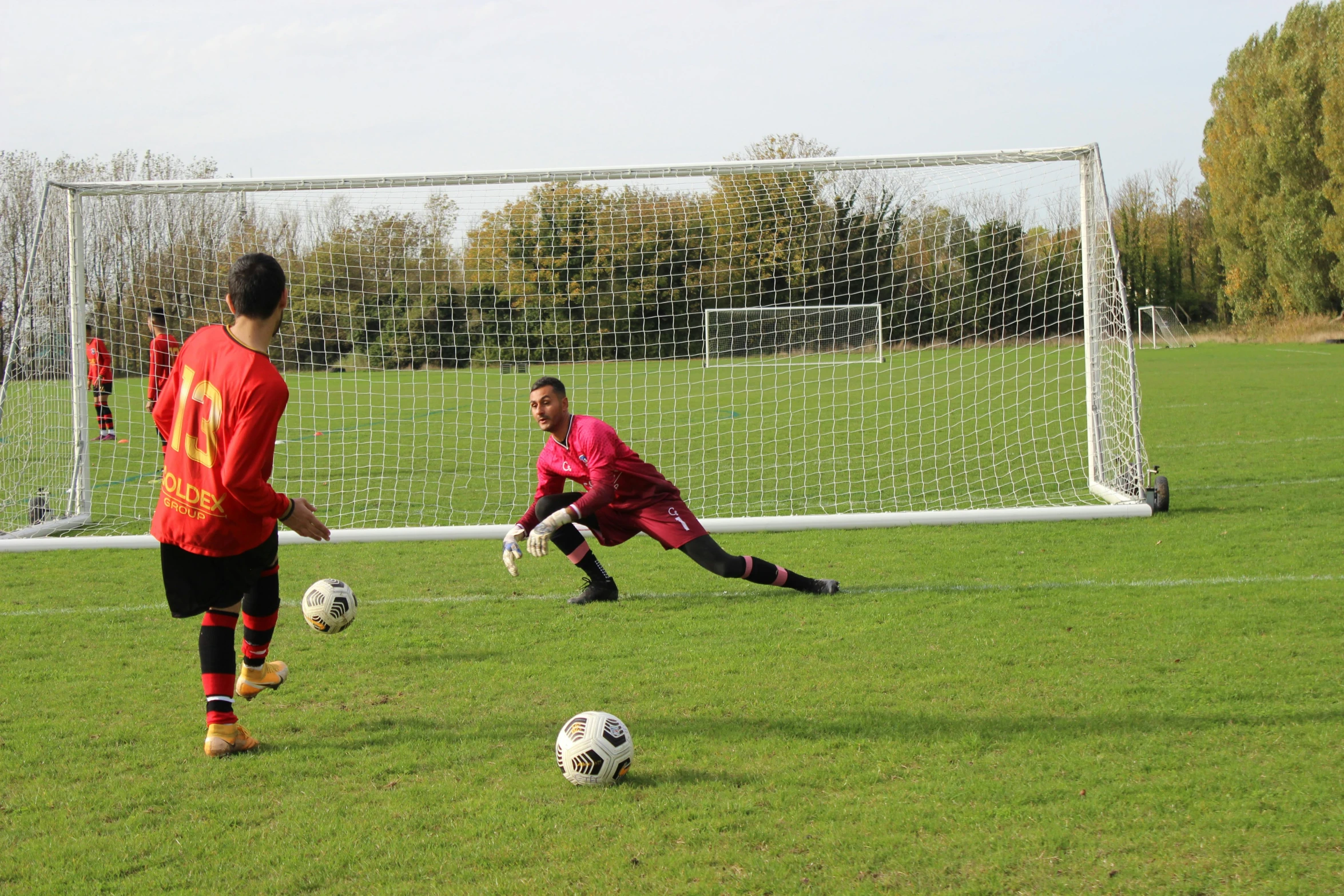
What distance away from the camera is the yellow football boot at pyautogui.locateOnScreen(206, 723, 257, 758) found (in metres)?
3.96

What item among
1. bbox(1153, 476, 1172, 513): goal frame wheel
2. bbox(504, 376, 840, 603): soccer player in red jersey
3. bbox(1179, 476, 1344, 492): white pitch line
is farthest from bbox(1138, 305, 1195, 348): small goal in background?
bbox(504, 376, 840, 603): soccer player in red jersey

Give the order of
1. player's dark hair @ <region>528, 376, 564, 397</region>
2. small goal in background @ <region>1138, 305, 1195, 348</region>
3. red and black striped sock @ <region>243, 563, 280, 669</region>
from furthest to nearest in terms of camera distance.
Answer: small goal in background @ <region>1138, 305, 1195, 348</region> < player's dark hair @ <region>528, 376, 564, 397</region> < red and black striped sock @ <region>243, 563, 280, 669</region>

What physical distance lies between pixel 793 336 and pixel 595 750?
19.0 metres

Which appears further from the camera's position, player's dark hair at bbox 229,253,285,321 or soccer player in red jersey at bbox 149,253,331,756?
player's dark hair at bbox 229,253,285,321

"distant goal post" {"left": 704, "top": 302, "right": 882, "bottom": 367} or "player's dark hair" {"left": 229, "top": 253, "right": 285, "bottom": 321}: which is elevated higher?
"distant goal post" {"left": 704, "top": 302, "right": 882, "bottom": 367}

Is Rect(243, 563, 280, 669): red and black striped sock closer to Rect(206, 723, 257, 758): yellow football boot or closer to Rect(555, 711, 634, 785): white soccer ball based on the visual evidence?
Rect(206, 723, 257, 758): yellow football boot

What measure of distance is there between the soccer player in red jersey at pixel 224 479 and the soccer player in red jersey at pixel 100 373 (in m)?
7.66

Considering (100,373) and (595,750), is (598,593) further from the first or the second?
(100,373)

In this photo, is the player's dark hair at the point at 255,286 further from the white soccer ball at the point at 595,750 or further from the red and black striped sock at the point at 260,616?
the white soccer ball at the point at 595,750

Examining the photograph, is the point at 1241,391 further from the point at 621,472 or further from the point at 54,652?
the point at 54,652

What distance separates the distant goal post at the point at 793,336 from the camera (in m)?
19.5

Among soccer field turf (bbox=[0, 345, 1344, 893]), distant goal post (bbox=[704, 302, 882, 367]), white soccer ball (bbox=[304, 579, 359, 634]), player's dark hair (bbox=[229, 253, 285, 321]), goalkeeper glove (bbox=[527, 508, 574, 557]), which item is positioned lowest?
soccer field turf (bbox=[0, 345, 1344, 893])

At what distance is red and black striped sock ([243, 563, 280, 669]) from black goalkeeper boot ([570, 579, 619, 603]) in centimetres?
213

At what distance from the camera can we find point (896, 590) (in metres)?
6.34
